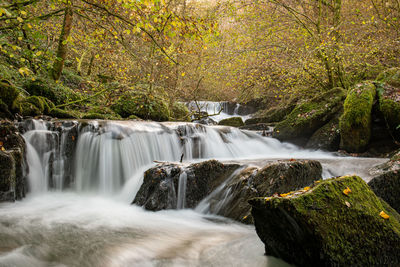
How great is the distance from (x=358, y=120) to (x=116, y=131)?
23.4ft

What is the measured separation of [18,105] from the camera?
6695mm

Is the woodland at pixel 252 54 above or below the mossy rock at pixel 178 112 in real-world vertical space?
above

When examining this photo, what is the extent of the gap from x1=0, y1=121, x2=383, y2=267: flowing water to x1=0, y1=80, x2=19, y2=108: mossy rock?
78 cm

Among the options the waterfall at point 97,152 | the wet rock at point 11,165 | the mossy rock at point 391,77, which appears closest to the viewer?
the wet rock at point 11,165

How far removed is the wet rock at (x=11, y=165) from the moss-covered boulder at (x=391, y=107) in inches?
363

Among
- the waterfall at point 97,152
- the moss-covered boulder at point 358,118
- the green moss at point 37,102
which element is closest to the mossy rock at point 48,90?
the green moss at point 37,102

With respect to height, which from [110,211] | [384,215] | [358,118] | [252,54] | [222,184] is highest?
[252,54]

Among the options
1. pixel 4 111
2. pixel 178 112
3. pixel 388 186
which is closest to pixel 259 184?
pixel 388 186

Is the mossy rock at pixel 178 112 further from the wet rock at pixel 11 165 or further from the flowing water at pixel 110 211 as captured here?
the wet rock at pixel 11 165

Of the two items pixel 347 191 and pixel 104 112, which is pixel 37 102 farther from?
pixel 347 191

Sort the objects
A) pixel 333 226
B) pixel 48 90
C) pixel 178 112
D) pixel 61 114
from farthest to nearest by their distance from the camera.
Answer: pixel 178 112
pixel 48 90
pixel 61 114
pixel 333 226

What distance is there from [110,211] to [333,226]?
4.11 meters

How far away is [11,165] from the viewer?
14.6ft

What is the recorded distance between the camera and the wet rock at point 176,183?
4.89m
